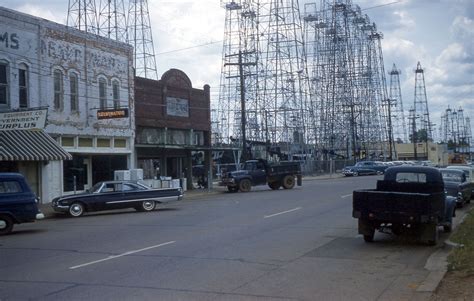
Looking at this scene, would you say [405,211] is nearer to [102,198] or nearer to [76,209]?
[102,198]

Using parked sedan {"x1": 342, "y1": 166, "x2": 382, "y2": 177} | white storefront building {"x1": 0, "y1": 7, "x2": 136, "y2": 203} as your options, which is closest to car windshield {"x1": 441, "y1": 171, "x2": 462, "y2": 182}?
white storefront building {"x1": 0, "y1": 7, "x2": 136, "y2": 203}

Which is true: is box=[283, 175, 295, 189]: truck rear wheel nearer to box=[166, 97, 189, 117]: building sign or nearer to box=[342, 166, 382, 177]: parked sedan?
box=[166, 97, 189, 117]: building sign

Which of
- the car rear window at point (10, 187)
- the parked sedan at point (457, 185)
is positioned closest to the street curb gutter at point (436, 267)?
the parked sedan at point (457, 185)

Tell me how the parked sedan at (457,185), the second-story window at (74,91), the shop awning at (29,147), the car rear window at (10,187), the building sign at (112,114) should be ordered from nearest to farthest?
the car rear window at (10,187)
the parked sedan at (457,185)
the shop awning at (29,147)
the building sign at (112,114)
the second-story window at (74,91)

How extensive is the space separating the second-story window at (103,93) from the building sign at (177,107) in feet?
21.1

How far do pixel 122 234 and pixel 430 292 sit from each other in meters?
9.59

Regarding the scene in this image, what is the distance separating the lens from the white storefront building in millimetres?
25766

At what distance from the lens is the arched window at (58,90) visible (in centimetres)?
2891

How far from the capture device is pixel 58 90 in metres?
29.1

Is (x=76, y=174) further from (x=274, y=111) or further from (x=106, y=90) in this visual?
(x=274, y=111)

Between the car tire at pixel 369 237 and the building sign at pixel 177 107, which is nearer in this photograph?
the car tire at pixel 369 237

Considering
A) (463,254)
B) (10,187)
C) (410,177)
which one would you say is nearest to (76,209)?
(10,187)

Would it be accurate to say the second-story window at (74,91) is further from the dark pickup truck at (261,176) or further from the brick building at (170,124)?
the dark pickup truck at (261,176)

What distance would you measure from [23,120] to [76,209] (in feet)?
14.1
